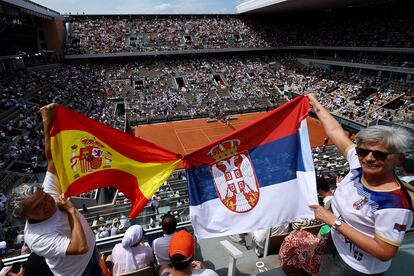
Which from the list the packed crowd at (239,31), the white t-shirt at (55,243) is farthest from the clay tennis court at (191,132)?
the white t-shirt at (55,243)

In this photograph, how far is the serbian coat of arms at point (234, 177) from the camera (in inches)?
123

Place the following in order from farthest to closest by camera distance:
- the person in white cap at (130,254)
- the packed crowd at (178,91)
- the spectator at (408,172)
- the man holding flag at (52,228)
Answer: the packed crowd at (178,91) < the spectator at (408,172) < the person in white cap at (130,254) < the man holding flag at (52,228)

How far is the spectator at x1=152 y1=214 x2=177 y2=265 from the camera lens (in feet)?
11.1

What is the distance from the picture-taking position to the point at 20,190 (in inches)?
79.4

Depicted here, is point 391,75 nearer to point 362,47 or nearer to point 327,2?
point 362,47

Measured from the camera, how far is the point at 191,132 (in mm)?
25109

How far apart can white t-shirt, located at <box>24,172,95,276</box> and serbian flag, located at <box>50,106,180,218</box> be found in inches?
42.2

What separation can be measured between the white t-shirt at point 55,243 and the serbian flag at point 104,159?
1.07 metres

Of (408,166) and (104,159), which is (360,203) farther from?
(408,166)

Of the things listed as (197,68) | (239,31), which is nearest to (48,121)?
(197,68)

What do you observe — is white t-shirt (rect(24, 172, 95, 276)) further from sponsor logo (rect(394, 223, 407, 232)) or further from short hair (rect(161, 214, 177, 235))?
sponsor logo (rect(394, 223, 407, 232))

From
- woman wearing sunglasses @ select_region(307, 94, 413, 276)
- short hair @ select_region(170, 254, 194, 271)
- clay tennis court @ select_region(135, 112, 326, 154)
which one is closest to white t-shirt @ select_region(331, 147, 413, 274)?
woman wearing sunglasses @ select_region(307, 94, 413, 276)

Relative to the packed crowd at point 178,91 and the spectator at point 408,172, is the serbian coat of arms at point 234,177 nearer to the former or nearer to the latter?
the spectator at point 408,172

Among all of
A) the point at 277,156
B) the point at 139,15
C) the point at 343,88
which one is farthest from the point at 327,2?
the point at 277,156
